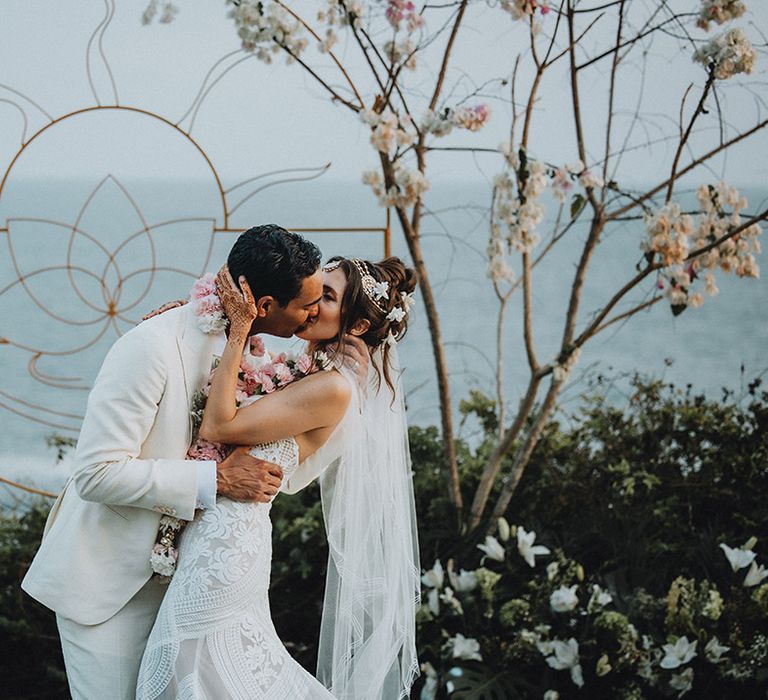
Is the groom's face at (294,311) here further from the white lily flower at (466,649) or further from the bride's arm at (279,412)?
the white lily flower at (466,649)

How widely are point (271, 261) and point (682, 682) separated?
2271 millimetres

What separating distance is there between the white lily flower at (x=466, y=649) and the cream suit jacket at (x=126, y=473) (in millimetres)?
1674

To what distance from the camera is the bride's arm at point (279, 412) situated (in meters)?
2.35

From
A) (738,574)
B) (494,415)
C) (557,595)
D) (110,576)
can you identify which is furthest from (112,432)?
(494,415)

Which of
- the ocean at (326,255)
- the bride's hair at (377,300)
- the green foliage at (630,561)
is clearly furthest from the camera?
the ocean at (326,255)

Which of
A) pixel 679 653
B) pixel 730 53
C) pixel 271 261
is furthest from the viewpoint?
pixel 730 53

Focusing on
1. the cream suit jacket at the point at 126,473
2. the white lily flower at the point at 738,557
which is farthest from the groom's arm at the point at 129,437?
the white lily flower at the point at 738,557

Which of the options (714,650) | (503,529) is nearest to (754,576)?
(714,650)

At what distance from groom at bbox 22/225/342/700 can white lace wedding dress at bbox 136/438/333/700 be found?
0.25 ft

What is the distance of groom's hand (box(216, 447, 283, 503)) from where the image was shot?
7.88 feet

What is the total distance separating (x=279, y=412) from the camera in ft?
8.07

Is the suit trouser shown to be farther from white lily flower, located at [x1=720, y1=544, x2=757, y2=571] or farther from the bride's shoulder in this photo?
white lily flower, located at [x1=720, y1=544, x2=757, y2=571]

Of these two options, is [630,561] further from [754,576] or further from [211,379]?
[211,379]

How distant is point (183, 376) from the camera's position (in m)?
2.35
